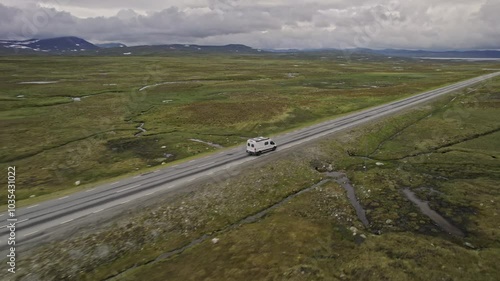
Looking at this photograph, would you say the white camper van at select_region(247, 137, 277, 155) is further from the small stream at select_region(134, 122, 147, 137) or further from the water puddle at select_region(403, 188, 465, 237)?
the small stream at select_region(134, 122, 147, 137)

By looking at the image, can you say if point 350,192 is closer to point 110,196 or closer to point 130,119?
point 110,196

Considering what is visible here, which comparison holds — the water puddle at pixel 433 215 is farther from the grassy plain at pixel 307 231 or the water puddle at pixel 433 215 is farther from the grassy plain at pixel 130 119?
the grassy plain at pixel 130 119

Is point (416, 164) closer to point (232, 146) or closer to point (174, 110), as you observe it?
point (232, 146)

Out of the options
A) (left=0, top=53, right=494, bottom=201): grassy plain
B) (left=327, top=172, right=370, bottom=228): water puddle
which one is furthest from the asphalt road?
(left=327, top=172, right=370, bottom=228): water puddle

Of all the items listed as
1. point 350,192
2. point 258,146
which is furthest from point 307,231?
point 258,146

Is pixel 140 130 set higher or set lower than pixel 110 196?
lower

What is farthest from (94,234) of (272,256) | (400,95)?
(400,95)

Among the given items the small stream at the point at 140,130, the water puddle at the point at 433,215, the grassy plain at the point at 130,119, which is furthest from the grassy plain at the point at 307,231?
the small stream at the point at 140,130
